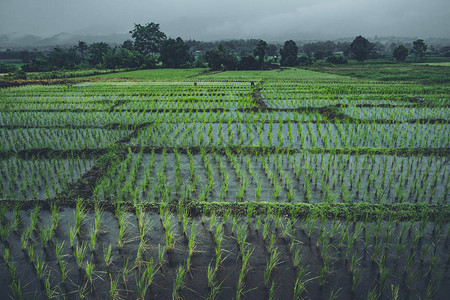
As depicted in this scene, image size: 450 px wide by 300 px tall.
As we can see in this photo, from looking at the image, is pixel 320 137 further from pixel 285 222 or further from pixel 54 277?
pixel 54 277

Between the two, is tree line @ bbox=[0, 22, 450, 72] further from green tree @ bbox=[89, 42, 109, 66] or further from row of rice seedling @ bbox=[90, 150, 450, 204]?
row of rice seedling @ bbox=[90, 150, 450, 204]

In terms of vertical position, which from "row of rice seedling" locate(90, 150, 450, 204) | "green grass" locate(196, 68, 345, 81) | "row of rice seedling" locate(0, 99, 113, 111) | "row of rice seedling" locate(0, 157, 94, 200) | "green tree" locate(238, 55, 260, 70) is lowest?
"row of rice seedling" locate(90, 150, 450, 204)

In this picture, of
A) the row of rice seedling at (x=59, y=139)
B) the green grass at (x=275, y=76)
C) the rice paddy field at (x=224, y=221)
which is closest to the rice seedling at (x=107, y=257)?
the rice paddy field at (x=224, y=221)

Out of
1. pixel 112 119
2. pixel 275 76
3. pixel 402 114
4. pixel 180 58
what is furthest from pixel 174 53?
pixel 402 114

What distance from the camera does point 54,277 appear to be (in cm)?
235

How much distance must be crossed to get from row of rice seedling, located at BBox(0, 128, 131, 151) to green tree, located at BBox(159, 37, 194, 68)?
3642 centimetres

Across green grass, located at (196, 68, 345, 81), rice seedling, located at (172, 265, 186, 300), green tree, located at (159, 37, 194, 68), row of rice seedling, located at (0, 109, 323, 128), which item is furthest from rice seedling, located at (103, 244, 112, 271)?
green tree, located at (159, 37, 194, 68)

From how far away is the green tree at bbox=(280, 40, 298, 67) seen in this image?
42494 millimetres

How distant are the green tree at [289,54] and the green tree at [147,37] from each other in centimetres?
2850

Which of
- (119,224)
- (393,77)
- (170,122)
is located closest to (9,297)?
(119,224)

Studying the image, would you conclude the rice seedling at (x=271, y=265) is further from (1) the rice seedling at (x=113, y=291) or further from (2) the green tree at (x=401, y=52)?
(2) the green tree at (x=401, y=52)

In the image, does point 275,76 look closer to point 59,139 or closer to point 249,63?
point 249,63

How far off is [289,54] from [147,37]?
31.6 meters

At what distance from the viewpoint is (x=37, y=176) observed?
14.2 ft
